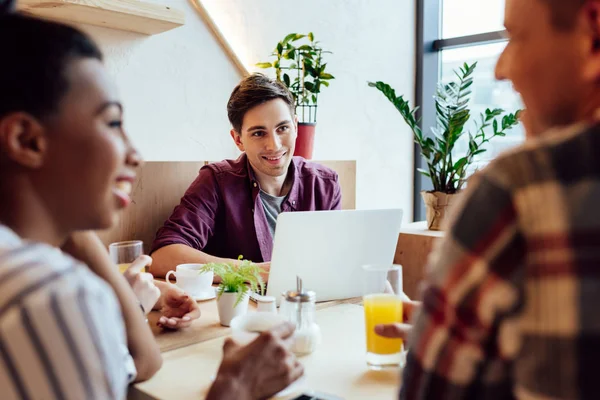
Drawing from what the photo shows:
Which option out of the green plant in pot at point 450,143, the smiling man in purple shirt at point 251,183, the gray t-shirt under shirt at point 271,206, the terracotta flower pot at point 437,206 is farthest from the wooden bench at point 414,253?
the gray t-shirt under shirt at point 271,206

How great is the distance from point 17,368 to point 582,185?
1.61ft

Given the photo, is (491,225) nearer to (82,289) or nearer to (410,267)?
(82,289)

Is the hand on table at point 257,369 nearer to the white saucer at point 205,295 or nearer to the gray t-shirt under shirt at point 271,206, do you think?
the white saucer at point 205,295

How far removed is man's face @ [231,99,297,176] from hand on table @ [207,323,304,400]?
125cm

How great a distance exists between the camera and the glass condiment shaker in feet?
3.64

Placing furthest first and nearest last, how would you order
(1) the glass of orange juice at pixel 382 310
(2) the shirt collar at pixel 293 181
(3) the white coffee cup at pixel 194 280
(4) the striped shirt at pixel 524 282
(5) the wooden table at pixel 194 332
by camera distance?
(2) the shirt collar at pixel 293 181
(3) the white coffee cup at pixel 194 280
(5) the wooden table at pixel 194 332
(1) the glass of orange juice at pixel 382 310
(4) the striped shirt at pixel 524 282

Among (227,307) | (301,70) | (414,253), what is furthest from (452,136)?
(227,307)

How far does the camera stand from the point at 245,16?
2.79 metres

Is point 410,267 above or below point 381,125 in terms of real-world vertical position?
below

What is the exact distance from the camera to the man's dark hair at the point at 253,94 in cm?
213

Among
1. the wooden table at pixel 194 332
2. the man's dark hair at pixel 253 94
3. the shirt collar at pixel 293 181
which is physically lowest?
the wooden table at pixel 194 332

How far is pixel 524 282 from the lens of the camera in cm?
45

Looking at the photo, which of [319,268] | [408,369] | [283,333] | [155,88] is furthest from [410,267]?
[408,369]

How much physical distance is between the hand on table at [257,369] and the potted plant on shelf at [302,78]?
69.7 inches
